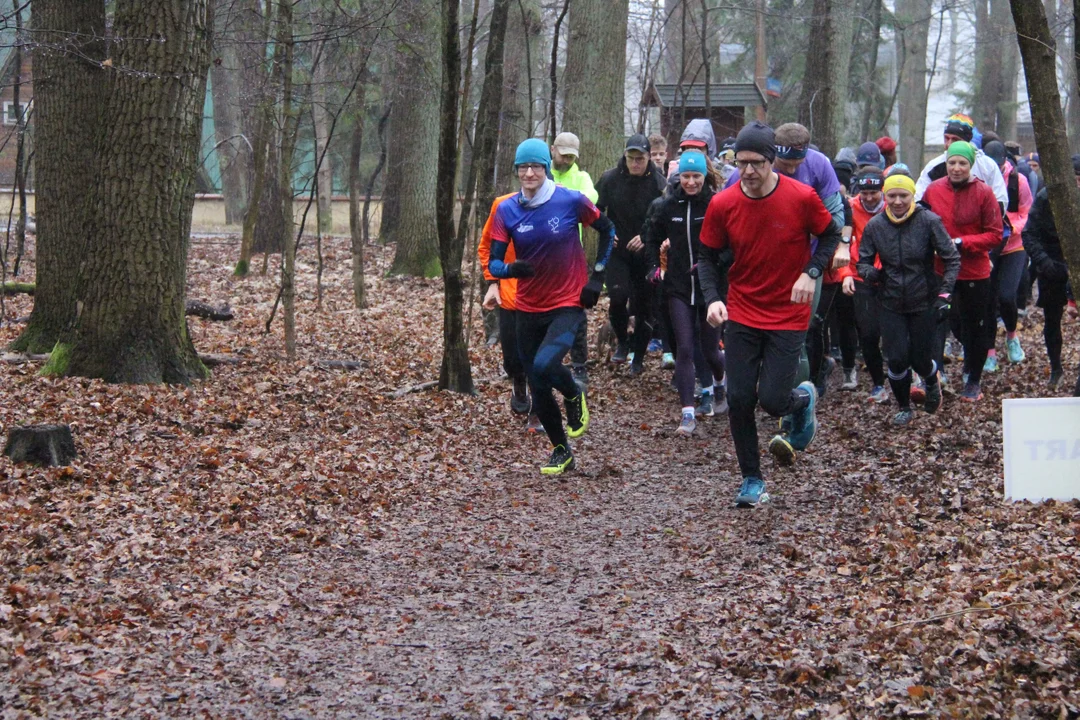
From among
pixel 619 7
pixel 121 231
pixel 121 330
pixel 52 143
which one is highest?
pixel 619 7

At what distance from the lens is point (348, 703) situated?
4477 millimetres

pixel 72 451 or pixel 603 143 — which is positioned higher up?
pixel 603 143

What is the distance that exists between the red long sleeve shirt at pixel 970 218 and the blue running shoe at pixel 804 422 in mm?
2620

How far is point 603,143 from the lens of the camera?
15.6 metres

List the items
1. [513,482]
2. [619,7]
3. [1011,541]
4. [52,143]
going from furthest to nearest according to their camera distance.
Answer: [619,7] → [52,143] → [513,482] → [1011,541]

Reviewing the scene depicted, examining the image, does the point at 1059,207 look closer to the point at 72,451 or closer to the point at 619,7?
the point at 72,451

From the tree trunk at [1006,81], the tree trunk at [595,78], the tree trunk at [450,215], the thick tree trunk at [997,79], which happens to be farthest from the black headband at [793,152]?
the tree trunk at [1006,81]

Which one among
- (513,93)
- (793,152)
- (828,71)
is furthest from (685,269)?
(828,71)

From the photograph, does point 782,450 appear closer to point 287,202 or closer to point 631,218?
point 631,218

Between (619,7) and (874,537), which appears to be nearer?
(874,537)

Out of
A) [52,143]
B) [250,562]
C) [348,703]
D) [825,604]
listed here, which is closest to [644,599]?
[825,604]

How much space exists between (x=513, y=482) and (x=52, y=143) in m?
6.42

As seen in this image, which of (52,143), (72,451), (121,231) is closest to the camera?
(72,451)

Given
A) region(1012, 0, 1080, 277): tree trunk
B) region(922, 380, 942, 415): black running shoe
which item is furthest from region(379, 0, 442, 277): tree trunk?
region(1012, 0, 1080, 277): tree trunk
